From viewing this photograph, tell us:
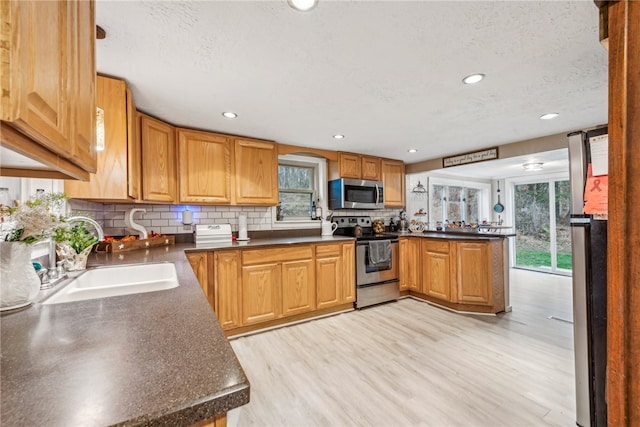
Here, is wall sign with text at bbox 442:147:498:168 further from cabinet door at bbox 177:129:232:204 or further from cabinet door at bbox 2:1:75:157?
cabinet door at bbox 2:1:75:157

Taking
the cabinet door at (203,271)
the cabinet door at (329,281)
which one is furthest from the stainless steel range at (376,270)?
the cabinet door at (203,271)

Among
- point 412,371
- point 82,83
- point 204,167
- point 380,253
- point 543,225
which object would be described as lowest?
point 412,371

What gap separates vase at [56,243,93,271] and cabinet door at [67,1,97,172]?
93 cm

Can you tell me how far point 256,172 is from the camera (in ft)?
10.5

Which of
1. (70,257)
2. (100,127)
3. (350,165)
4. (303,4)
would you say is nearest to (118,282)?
(70,257)

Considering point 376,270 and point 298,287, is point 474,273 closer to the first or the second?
point 376,270

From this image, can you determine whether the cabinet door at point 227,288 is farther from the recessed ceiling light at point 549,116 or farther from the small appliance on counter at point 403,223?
the recessed ceiling light at point 549,116

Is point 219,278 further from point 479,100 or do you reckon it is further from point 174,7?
point 479,100

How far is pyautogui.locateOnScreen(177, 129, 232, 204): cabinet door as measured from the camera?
2.78 meters

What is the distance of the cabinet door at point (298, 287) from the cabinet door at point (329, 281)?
3.1 inches

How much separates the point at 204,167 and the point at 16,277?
2.11 meters

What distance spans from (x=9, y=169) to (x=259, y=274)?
6.95ft

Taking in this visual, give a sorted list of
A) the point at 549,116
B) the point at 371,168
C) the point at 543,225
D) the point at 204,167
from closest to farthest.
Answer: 1. the point at 549,116
2. the point at 204,167
3. the point at 371,168
4. the point at 543,225

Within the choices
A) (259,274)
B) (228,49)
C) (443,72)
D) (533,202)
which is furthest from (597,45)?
(533,202)
